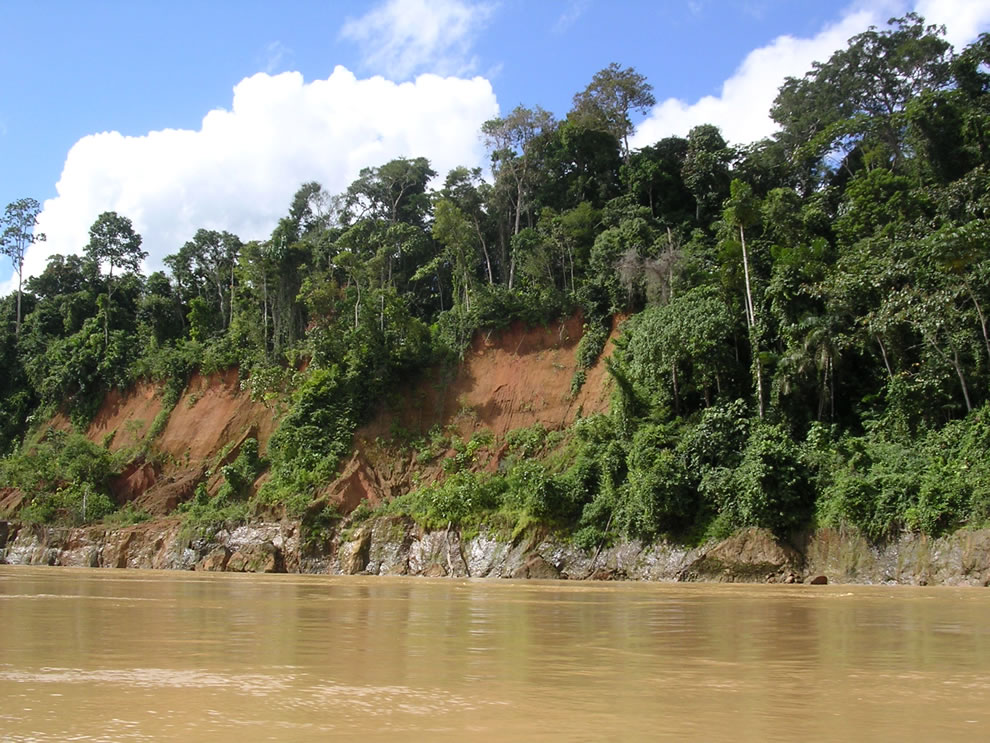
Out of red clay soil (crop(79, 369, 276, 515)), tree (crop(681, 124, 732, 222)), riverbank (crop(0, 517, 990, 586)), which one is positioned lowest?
riverbank (crop(0, 517, 990, 586))

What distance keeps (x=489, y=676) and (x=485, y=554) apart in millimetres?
21693

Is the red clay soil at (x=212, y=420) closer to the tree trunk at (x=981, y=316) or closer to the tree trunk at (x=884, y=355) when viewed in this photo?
the tree trunk at (x=884, y=355)

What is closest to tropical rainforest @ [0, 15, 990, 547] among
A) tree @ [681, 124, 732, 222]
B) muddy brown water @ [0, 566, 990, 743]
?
tree @ [681, 124, 732, 222]

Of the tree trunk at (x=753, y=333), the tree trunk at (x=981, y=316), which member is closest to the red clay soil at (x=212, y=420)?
the tree trunk at (x=753, y=333)

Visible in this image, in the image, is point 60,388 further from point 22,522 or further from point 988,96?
point 988,96

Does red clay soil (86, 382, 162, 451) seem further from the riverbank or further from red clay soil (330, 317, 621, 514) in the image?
red clay soil (330, 317, 621, 514)

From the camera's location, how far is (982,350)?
78.7 ft

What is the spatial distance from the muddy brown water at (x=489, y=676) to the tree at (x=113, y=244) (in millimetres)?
44496

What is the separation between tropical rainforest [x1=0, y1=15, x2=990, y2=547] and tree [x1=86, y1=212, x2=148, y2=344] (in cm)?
13

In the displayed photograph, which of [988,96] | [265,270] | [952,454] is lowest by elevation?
[952,454]

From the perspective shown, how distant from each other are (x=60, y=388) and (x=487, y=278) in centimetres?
2337

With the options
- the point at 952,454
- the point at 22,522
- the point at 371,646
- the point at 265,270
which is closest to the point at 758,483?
the point at 952,454

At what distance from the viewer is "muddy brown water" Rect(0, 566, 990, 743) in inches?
157

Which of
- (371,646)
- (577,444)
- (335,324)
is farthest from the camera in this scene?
(335,324)
